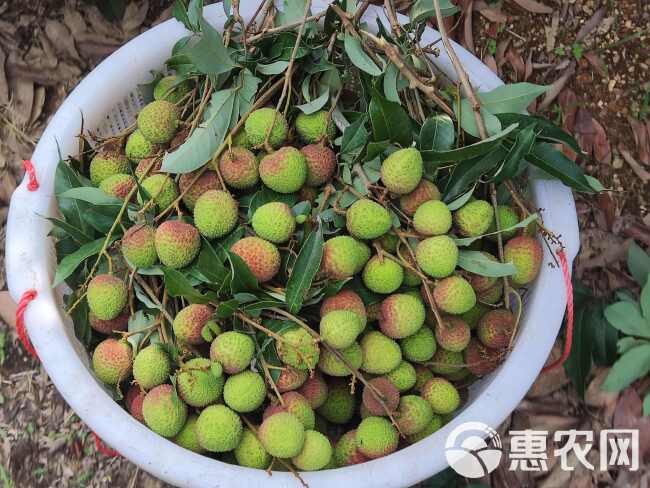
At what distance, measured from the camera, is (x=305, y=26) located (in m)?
1.13

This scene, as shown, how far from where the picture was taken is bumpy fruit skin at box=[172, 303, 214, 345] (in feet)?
3.12

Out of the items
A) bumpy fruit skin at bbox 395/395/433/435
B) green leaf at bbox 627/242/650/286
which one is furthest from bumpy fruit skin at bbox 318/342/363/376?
green leaf at bbox 627/242/650/286

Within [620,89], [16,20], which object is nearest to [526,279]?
[620,89]

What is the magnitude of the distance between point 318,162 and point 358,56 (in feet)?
0.58

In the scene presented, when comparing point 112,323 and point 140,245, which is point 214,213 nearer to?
point 140,245

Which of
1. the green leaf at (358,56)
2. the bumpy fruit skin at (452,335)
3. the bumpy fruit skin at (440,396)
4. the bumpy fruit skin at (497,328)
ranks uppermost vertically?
the green leaf at (358,56)

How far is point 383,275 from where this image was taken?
98cm

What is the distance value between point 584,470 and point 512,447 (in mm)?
166

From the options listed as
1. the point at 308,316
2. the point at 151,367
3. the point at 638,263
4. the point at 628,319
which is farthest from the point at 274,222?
the point at 638,263

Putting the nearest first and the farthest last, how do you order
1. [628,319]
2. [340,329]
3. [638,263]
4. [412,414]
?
[340,329] < [412,414] < [628,319] < [638,263]

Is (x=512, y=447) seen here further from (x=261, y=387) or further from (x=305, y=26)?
(x=305, y=26)

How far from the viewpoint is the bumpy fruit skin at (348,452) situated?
102 centimetres

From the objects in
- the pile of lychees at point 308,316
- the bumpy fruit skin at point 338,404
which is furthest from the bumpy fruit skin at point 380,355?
the bumpy fruit skin at point 338,404

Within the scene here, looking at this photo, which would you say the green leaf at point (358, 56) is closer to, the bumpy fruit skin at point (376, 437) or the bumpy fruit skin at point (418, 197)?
the bumpy fruit skin at point (418, 197)
